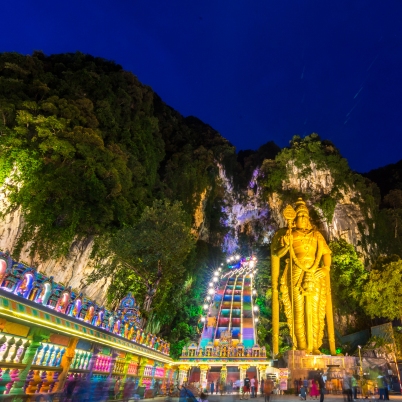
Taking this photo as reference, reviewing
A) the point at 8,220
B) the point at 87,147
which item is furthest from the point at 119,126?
the point at 8,220

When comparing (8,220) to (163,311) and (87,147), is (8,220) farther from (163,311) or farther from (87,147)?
(163,311)

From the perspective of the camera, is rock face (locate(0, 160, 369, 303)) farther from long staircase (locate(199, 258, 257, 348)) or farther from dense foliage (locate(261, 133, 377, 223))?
long staircase (locate(199, 258, 257, 348))

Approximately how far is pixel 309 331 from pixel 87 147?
1117 cm

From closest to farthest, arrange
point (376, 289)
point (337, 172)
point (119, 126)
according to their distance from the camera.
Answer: point (376, 289)
point (119, 126)
point (337, 172)

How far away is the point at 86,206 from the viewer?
14.3 metres

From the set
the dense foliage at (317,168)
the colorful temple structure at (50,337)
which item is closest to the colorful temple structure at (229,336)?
the dense foliage at (317,168)

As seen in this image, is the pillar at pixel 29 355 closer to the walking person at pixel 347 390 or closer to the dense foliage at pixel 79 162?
the walking person at pixel 347 390

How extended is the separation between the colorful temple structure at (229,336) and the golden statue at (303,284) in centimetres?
175

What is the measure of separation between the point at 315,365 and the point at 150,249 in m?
7.19

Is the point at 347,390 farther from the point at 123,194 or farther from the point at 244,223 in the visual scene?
the point at 244,223

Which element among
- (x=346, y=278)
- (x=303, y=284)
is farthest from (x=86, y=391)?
(x=346, y=278)

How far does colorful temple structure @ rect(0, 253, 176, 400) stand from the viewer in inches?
182

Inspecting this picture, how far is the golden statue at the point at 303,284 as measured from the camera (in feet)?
43.1

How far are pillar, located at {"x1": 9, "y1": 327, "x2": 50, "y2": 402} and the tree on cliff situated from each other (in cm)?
790
